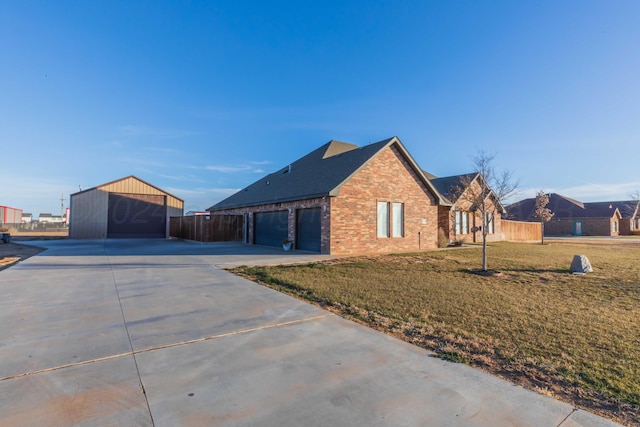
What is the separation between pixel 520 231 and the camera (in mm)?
29922

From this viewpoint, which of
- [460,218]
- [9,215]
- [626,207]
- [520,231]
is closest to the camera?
[460,218]

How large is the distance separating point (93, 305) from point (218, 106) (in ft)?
58.0

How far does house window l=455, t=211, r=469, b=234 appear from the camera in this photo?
2483 cm

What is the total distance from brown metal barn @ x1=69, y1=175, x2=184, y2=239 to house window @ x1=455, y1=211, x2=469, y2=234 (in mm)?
26716

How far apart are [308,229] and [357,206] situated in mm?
2902

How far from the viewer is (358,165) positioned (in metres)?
15.9

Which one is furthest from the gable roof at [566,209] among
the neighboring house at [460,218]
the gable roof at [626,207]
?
the neighboring house at [460,218]

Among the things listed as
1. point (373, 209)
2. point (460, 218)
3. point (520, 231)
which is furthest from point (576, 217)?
point (373, 209)

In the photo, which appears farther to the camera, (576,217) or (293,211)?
(576,217)

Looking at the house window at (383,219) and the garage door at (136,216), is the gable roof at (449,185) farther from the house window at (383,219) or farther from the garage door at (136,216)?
the garage door at (136,216)

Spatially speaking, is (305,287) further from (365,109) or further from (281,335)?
(365,109)

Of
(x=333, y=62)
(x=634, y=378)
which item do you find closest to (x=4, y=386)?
(x=634, y=378)

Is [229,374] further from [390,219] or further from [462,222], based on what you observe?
[462,222]

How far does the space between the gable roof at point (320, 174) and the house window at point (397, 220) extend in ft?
8.43
